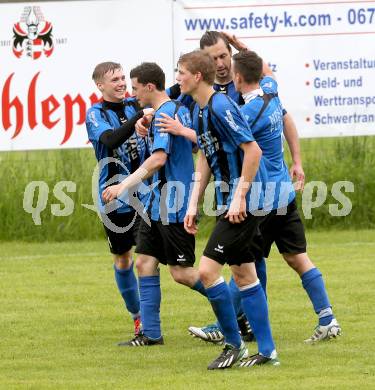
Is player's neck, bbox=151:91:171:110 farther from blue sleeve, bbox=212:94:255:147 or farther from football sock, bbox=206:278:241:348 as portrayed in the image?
football sock, bbox=206:278:241:348

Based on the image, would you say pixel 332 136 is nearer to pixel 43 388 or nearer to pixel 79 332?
pixel 79 332

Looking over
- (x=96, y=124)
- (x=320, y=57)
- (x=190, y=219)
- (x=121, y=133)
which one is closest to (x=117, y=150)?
(x=96, y=124)

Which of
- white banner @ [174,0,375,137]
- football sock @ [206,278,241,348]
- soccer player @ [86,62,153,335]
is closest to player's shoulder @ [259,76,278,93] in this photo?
soccer player @ [86,62,153,335]

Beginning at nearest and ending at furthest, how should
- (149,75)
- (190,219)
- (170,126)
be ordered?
(190,219)
(170,126)
(149,75)

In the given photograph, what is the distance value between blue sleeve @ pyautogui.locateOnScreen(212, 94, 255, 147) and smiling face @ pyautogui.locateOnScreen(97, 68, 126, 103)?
167 centimetres

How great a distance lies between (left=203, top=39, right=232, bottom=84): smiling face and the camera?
8133 millimetres

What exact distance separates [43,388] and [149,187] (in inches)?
78.2

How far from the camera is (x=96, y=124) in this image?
8359 mm

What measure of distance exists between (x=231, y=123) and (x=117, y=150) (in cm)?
189

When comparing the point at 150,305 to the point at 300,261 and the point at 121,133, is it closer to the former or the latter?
the point at 300,261

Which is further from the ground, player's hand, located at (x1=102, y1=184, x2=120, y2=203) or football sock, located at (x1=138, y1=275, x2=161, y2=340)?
player's hand, located at (x1=102, y1=184, x2=120, y2=203)

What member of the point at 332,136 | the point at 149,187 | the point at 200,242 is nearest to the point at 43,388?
the point at 149,187

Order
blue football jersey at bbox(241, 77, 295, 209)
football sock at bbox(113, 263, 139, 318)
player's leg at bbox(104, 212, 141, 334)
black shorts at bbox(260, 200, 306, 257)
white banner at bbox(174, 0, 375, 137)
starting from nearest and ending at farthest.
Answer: blue football jersey at bbox(241, 77, 295, 209) < black shorts at bbox(260, 200, 306, 257) < player's leg at bbox(104, 212, 141, 334) < football sock at bbox(113, 263, 139, 318) < white banner at bbox(174, 0, 375, 137)

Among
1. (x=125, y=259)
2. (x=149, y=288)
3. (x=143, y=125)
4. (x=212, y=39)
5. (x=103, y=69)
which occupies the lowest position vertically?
(x=149, y=288)
